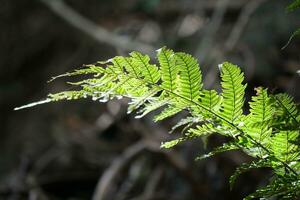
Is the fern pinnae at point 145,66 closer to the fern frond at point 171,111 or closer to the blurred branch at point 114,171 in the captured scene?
the fern frond at point 171,111

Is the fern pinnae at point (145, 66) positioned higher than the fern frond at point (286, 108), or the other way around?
the fern pinnae at point (145, 66)

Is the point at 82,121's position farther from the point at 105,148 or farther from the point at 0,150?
the point at 0,150

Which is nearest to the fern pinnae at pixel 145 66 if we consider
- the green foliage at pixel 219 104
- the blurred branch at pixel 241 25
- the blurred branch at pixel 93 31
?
the green foliage at pixel 219 104

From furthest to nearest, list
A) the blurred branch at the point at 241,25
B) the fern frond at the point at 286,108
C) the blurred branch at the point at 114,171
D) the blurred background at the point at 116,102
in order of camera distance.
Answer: the blurred branch at the point at 241,25, the blurred background at the point at 116,102, the blurred branch at the point at 114,171, the fern frond at the point at 286,108

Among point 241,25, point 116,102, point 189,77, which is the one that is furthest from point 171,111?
point 241,25

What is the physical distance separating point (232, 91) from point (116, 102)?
2.97 m

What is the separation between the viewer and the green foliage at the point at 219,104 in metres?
0.65

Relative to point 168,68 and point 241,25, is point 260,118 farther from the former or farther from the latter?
point 241,25

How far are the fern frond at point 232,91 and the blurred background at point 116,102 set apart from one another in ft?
7.15

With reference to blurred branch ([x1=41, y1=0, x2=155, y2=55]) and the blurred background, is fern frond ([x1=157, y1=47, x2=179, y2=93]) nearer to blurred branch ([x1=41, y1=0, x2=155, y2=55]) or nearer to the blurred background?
the blurred background

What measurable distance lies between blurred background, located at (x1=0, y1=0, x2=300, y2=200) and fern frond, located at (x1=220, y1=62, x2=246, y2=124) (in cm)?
218

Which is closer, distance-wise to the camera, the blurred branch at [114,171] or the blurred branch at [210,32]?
the blurred branch at [114,171]

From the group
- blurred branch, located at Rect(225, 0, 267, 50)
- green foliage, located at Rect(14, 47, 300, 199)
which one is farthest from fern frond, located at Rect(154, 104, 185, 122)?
blurred branch, located at Rect(225, 0, 267, 50)

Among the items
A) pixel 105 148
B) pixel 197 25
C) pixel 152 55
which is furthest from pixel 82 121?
pixel 197 25
